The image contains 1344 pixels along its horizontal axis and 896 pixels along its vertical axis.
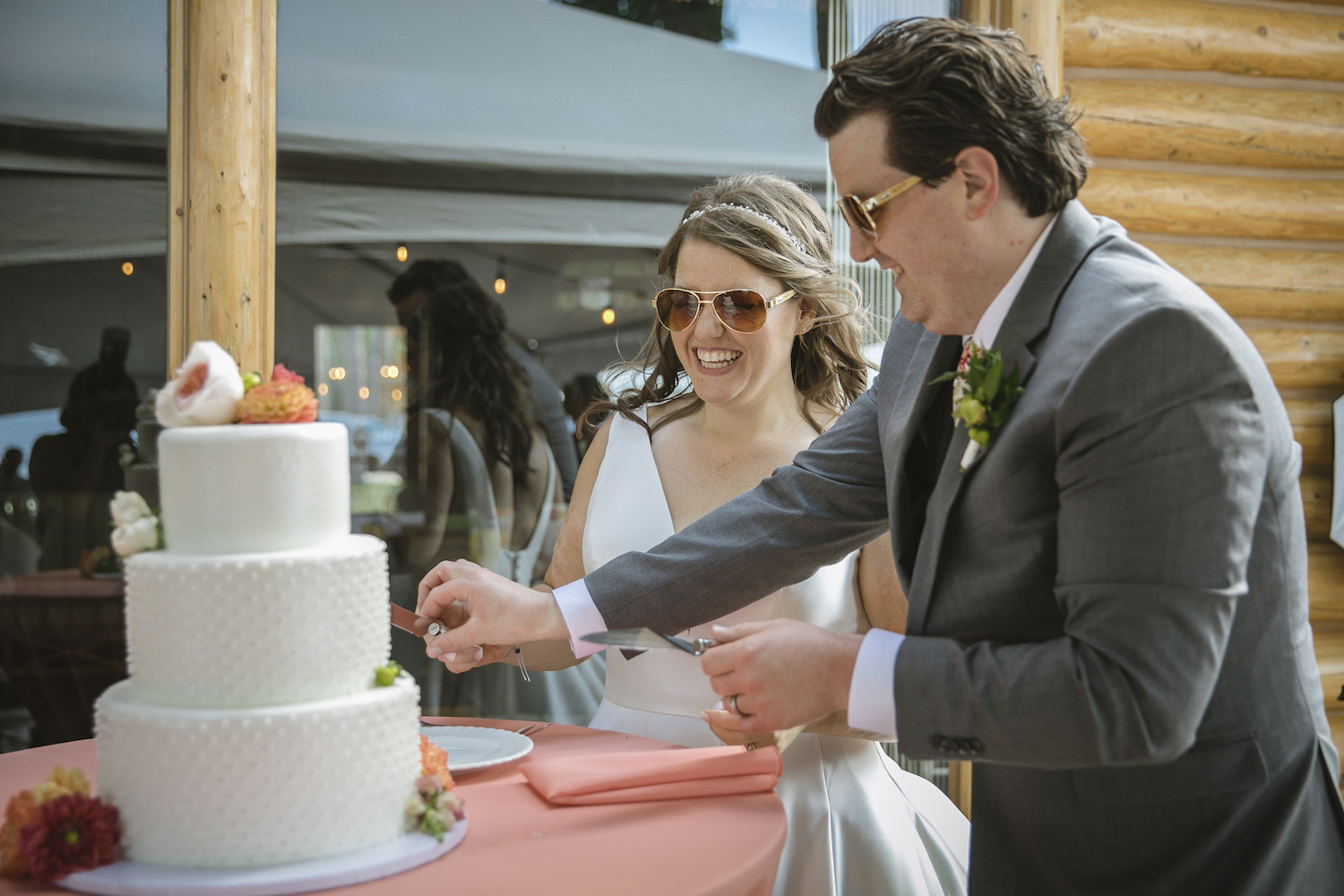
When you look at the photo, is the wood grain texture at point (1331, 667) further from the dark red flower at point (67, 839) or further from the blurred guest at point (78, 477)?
the blurred guest at point (78, 477)

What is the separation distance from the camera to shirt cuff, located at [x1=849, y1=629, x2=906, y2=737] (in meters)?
1.52

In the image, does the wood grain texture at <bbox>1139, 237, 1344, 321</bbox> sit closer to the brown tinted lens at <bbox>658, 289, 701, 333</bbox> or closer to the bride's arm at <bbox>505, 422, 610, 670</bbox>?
the brown tinted lens at <bbox>658, 289, 701, 333</bbox>

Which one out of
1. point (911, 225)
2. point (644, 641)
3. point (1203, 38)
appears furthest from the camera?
point (1203, 38)

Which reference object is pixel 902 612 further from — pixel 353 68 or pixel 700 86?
pixel 353 68

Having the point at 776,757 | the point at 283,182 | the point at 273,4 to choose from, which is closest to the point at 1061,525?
the point at 776,757

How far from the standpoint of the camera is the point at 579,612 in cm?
222

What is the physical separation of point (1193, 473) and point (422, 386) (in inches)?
183

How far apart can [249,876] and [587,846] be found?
1.54ft

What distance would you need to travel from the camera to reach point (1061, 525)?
147cm

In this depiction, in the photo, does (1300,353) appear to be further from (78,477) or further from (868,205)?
(78,477)

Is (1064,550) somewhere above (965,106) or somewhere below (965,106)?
below

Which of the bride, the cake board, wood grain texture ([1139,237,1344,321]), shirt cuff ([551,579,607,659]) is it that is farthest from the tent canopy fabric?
the cake board

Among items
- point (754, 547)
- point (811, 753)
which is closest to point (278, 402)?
point (754, 547)

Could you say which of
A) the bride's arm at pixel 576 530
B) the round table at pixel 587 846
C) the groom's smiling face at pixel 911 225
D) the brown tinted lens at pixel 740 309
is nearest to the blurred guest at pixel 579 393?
the bride's arm at pixel 576 530
